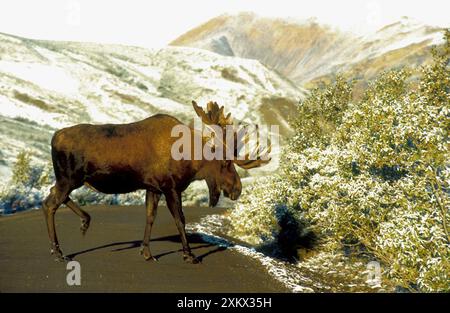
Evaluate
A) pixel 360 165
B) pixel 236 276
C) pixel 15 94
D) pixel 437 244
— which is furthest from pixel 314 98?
pixel 15 94

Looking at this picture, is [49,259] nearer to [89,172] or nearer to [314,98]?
[89,172]

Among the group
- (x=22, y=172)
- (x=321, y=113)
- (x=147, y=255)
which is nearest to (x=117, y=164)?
(x=147, y=255)

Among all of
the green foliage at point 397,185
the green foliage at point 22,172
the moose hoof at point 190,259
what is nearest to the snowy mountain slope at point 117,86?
the green foliage at point 22,172

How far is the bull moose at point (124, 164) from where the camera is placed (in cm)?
931

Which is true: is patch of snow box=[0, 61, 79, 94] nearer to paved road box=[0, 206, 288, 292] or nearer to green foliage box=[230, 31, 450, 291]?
green foliage box=[230, 31, 450, 291]

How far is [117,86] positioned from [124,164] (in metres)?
99.2

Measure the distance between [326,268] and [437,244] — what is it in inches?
390

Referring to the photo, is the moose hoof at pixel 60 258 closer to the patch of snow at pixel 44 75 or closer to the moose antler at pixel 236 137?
the moose antler at pixel 236 137

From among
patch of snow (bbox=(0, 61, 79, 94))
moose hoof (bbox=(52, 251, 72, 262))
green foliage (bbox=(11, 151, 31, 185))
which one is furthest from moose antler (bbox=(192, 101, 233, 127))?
patch of snow (bbox=(0, 61, 79, 94))

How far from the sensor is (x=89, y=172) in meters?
9.34

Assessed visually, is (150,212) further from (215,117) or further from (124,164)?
(215,117)

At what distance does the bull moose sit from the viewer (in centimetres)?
931

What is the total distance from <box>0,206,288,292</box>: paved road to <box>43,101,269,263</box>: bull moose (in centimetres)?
82

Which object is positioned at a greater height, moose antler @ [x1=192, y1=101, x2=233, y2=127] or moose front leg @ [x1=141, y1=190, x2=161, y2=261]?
moose antler @ [x1=192, y1=101, x2=233, y2=127]
